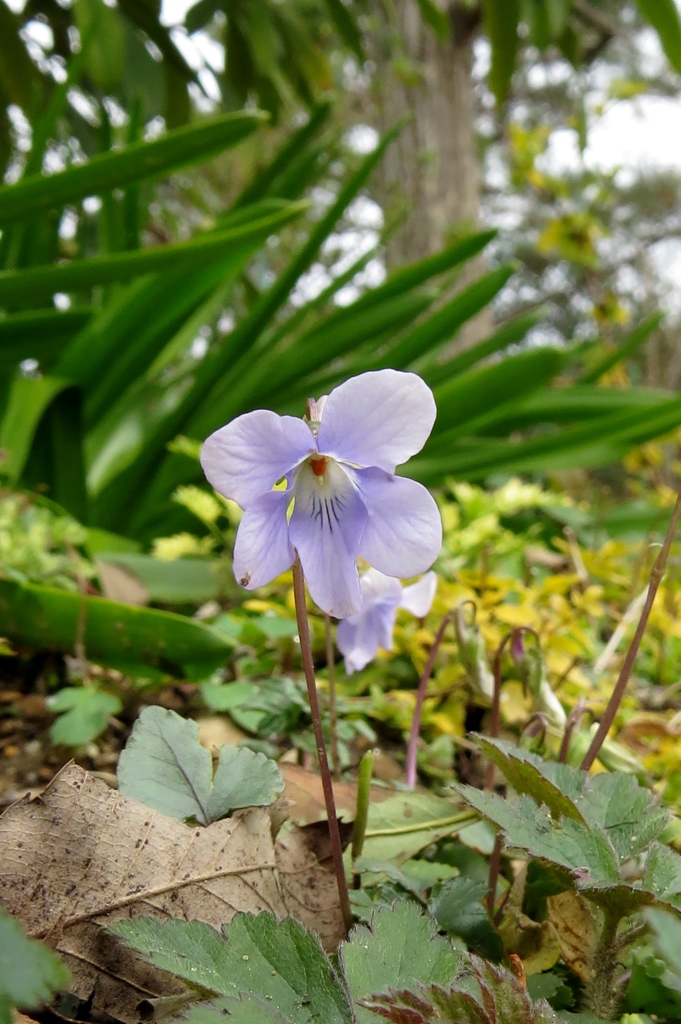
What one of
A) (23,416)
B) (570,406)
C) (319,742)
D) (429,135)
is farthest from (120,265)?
(429,135)

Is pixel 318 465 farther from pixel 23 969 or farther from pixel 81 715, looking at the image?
pixel 81 715

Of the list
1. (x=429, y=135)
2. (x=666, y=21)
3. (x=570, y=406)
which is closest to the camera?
(x=666, y=21)

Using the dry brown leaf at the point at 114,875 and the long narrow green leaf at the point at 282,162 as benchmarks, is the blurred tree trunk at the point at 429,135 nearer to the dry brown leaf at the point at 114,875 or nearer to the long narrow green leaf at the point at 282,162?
the long narrow green leaf at the point at 282,162

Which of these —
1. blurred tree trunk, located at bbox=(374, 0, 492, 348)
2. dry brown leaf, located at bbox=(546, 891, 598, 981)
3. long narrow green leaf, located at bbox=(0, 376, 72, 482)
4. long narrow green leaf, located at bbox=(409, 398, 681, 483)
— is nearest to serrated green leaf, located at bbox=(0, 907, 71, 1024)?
dry brown leaf, located at bbox=(546, 891, 598, 981)

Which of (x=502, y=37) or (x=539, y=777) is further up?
(x=502, y=37)

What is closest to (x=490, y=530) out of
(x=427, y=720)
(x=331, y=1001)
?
(x=427, y=720)

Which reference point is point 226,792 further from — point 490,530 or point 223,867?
point 490,530

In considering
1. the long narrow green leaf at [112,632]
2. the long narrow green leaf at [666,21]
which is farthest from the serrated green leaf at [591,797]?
the long narrow green leaf at [666,21]
